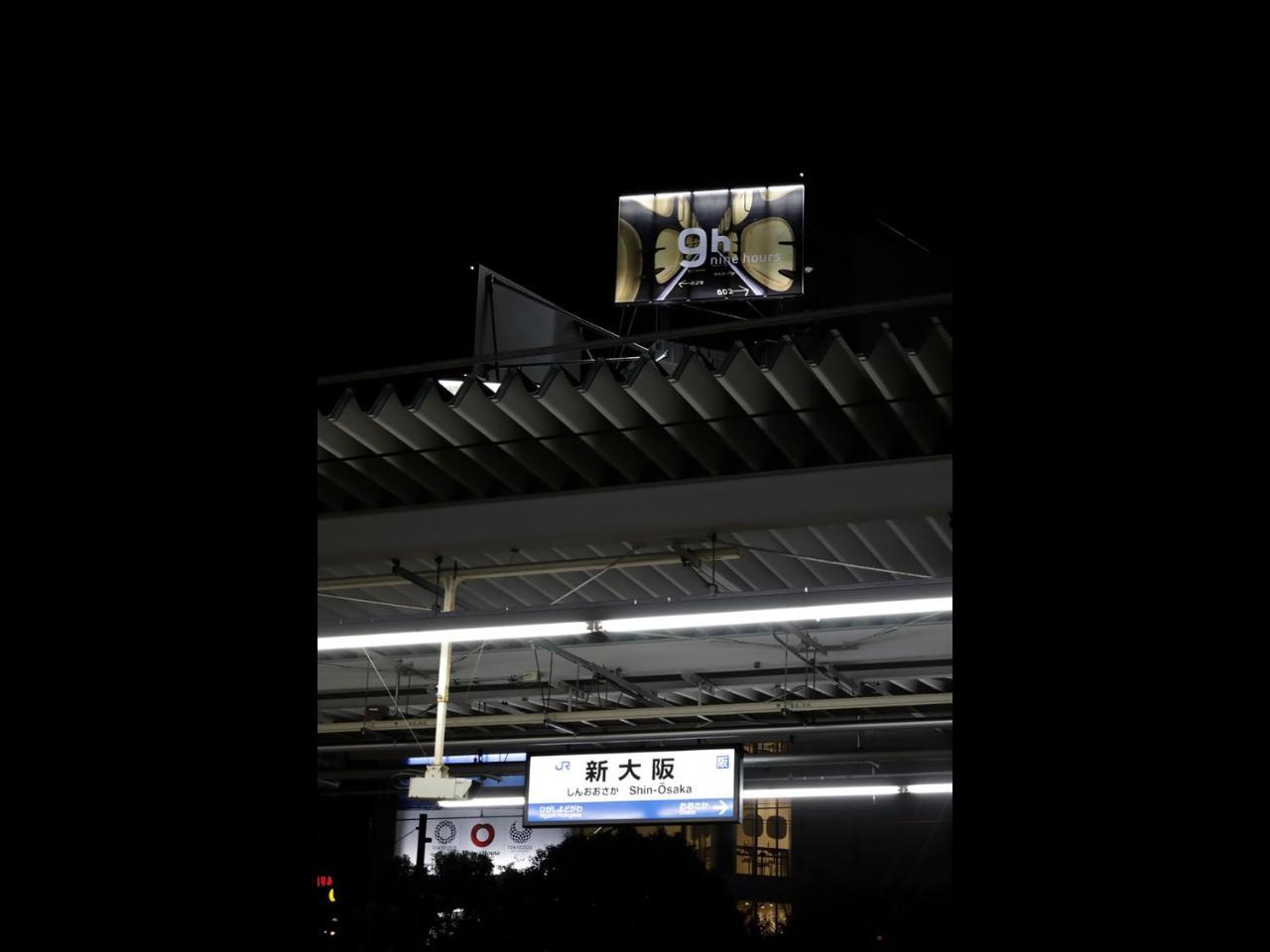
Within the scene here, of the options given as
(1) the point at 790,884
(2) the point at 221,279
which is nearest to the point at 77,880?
(2) the point at 221,279

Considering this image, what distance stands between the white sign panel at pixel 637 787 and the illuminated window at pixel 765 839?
1302 cm

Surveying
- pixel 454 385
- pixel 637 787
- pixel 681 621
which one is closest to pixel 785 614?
pixel 681 621

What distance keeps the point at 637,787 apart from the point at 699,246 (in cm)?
469

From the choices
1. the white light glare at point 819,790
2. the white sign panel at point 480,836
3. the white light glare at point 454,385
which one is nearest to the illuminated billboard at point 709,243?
the white light glare at point 454,385

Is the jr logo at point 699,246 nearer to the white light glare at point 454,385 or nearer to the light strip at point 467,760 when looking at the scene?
the white light glare at point 454,385

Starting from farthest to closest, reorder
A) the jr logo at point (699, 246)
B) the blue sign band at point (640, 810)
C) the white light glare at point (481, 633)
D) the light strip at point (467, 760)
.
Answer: the light strip at point (467, 760)
the jr logo at point (699, 246)
the blue sign band at point (640, 810)
the white light glare at point (481, 633)

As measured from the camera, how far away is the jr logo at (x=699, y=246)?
1180cm

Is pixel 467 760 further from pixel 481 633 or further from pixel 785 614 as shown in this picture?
pixel 785 614

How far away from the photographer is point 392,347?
996cm

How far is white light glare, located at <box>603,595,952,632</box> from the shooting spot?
684 centimetres

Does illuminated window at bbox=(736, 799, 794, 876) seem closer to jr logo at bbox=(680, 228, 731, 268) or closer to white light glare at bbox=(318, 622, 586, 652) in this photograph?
jr logo at bbox=(680, 228, 731, 268)

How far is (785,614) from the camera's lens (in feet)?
23.3

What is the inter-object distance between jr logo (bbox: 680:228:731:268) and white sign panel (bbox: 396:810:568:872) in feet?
37.8

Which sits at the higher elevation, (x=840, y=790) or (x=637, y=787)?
(x=637, y=787)
